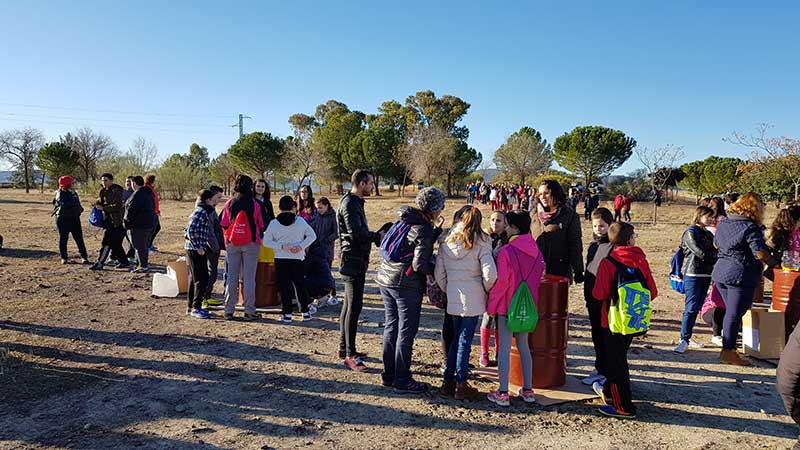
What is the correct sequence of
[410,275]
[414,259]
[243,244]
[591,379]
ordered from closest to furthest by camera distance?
[414,259]
[410,275]
[591,379]
[243,244]

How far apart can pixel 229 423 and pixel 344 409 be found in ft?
3.09

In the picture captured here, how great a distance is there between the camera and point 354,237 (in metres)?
5.17

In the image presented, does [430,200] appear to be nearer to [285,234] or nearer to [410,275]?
[410,275]

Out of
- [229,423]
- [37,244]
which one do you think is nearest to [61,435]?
[229,423]

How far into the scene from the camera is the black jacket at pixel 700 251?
19.4ft

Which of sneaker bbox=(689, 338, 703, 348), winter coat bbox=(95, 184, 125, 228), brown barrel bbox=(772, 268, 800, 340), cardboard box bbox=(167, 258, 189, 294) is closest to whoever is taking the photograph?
brown barrel bbox=(772, 268, 800, 340)

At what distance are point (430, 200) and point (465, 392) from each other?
1749mm

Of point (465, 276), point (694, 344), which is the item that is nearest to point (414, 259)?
point (465, 276)

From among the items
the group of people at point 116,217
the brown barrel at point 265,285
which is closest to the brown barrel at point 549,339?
the brown barrel at point 265,285

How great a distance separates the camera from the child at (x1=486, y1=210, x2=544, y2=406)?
4.39 meters

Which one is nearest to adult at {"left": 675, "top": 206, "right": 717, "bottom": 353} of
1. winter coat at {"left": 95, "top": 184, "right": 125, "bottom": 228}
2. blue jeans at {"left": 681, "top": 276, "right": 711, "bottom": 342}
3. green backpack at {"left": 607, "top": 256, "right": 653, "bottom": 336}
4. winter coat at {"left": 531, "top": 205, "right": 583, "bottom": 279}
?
blue jeans at {"left": 681, "top": 276, "right": 711, "bottom": 342}

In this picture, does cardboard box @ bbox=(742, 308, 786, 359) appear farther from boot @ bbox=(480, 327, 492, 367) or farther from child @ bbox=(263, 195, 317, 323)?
child @ bbox=(263, 195, 317, 323)

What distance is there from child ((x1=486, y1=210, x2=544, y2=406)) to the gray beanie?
2.03 ft

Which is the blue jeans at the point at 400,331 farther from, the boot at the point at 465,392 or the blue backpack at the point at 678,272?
the blue backpack at the point at 678,272
